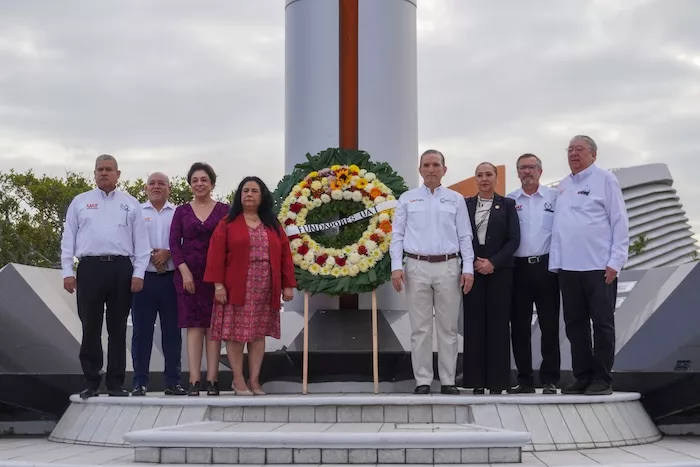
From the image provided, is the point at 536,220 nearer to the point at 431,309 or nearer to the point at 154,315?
the point at 431,309

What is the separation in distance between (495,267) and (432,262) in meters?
0.46

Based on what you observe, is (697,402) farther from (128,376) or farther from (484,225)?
(128,376)

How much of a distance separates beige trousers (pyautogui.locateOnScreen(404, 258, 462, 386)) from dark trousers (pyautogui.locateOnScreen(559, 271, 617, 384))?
2.59 ft

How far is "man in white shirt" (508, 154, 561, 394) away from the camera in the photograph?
20.9 feet

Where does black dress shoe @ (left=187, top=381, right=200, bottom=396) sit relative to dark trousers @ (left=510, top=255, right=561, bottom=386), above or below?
below

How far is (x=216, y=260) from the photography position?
619 cm

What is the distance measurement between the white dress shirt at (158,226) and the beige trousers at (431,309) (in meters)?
1.85

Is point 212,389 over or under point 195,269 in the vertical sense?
under

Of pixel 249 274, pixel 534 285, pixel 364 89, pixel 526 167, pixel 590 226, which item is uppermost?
pixel 364 89

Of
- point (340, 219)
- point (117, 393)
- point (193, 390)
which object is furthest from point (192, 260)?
point (340, 219)

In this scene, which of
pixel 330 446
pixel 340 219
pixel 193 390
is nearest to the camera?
pixel 330 446

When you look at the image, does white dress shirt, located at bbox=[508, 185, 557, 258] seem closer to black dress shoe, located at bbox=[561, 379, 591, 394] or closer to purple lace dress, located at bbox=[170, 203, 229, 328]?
black dress shoe, located at bbox=[561, 379, 591, 394]

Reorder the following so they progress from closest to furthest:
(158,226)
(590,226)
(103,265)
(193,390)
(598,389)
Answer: (598,389) → (590,226) → (103,265) → (193,390) → (158,226)

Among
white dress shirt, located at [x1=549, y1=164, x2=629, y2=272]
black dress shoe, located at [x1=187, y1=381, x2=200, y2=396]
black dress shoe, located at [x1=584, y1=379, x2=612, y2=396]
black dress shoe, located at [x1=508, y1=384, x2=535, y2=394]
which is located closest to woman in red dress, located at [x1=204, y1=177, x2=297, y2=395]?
black dress shoe, located at [x1=187, y1=381, x2=200, y2=396]
